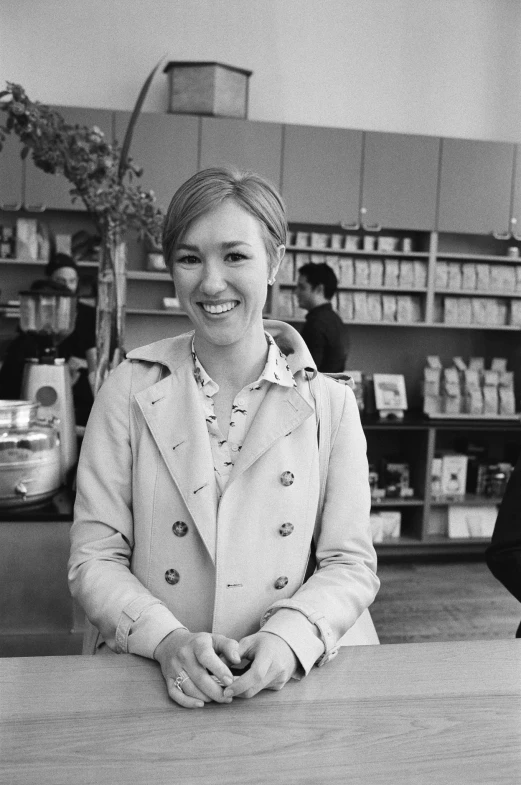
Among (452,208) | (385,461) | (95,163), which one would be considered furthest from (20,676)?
(452,208)

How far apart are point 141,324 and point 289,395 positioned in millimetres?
4398

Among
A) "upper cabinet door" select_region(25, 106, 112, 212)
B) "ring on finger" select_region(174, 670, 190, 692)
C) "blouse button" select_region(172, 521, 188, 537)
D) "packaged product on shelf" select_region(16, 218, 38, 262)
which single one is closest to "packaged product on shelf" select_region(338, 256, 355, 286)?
"upper cabinet door" select_region(25, 106, 112, 212)

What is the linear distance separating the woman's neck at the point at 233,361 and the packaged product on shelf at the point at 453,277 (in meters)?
4.43

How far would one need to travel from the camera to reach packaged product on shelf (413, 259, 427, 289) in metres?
5.61

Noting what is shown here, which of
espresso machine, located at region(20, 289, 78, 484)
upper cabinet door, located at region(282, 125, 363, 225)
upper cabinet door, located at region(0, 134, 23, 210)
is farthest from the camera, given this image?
upper cabinet door, located at region(282, 125, 363, 225)

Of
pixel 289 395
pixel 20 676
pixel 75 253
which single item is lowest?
pixel 20 676

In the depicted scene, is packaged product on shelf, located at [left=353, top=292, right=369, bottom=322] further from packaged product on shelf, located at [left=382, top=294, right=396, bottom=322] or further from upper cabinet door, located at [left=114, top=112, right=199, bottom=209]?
upper cabinet door, located at [left=114, top=112, right=199, bottom=209]

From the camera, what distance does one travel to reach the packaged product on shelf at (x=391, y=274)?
5.59 metres

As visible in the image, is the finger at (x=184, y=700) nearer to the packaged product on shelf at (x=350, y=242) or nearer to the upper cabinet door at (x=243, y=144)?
the upper cabinet door at (x=243, y=144)

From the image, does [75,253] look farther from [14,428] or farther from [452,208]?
[14,428]

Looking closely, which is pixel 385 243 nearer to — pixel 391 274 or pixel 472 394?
pixel 391 274

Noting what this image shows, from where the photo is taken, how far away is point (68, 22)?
5.54 m

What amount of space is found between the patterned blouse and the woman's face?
96 millimetres

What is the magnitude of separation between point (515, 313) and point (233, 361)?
4.74 m
